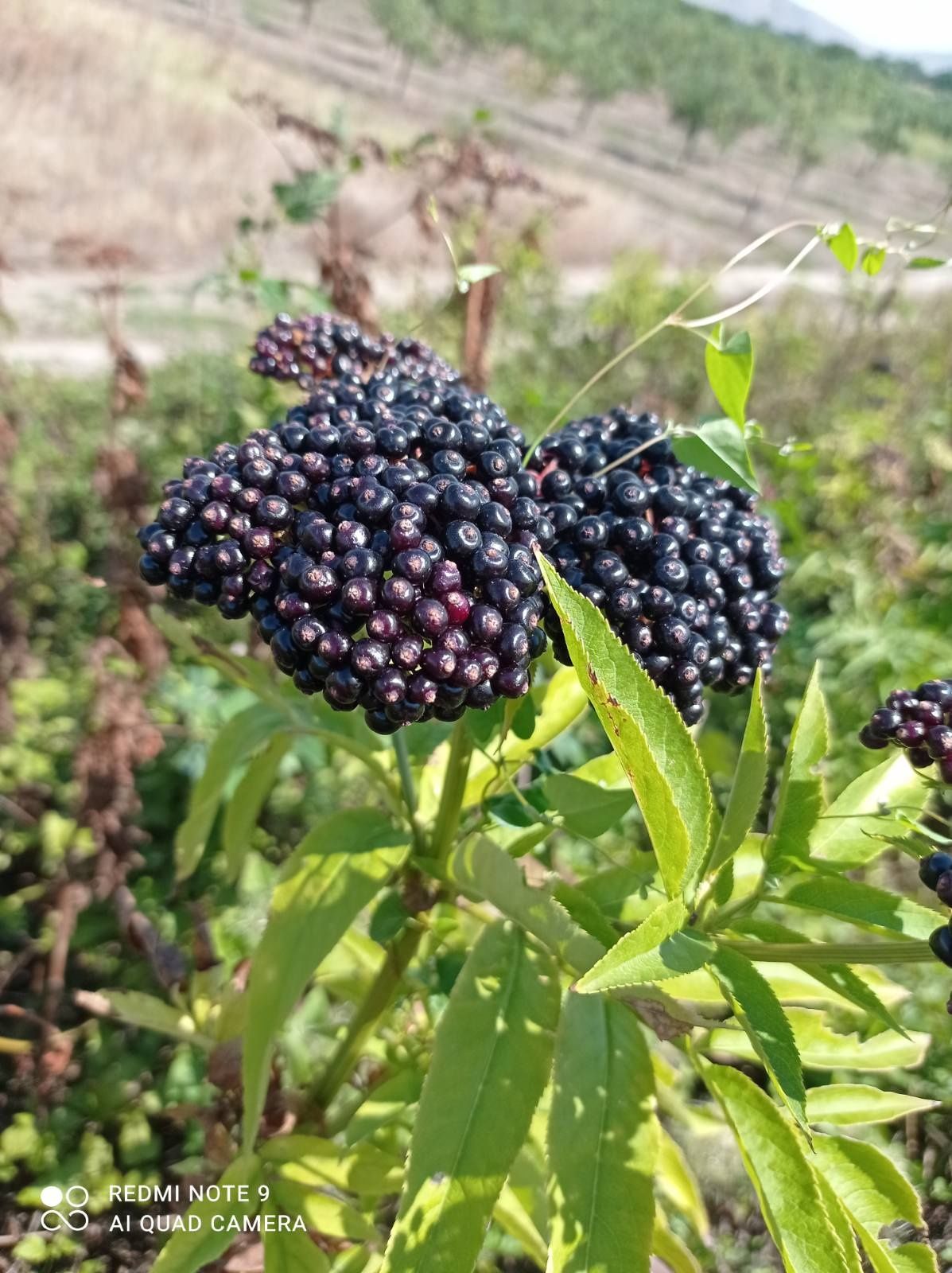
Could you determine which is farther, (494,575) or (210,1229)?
(210,1229)

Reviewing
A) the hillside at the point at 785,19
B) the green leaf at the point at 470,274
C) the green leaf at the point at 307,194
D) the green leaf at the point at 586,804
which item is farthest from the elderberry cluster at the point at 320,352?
the hillside at the point at 785,19

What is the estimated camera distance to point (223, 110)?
20531 millimetres

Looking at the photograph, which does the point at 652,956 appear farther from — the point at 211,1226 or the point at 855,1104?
the point at 211,1226

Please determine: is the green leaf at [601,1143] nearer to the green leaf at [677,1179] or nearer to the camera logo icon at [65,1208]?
the green leaf at [677,1179]

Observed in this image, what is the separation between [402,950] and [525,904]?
0.54 metres

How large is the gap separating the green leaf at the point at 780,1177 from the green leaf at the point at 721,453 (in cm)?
92

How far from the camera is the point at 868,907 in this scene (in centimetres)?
112

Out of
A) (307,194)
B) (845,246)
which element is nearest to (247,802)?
(845,246)

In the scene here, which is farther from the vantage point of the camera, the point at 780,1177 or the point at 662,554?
the point at 662,554

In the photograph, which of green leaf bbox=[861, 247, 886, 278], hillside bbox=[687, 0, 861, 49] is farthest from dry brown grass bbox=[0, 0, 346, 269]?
hillside bbox=[687, 0, 861, 49]

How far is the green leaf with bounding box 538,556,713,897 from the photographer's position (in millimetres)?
975

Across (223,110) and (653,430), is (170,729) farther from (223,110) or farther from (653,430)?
(223,110)

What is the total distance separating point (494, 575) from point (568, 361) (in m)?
7.26

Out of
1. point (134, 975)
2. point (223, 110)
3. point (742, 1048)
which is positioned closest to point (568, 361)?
point (134, 975)
